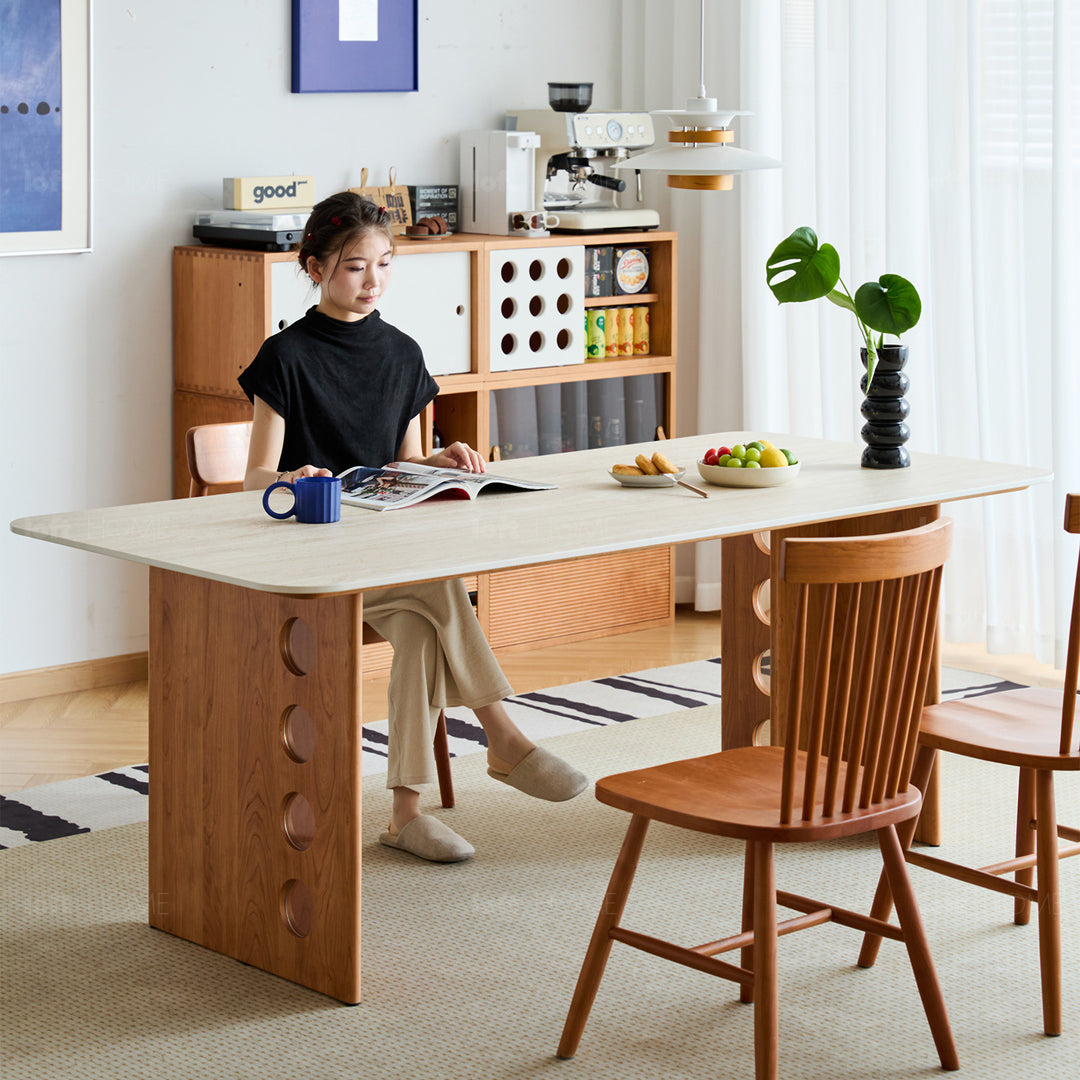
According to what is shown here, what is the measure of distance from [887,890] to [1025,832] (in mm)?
340

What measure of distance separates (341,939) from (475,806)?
1013 millimetres

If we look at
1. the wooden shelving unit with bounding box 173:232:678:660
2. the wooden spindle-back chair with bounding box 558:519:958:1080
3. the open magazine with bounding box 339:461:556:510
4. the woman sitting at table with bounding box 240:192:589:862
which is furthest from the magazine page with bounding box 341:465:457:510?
the wooden shelving unit with bounding box 173:232:678:660

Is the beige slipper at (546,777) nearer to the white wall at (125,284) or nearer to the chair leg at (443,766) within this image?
the chair leg at (443,766)

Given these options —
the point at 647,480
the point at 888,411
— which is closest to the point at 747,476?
the point at 647,480

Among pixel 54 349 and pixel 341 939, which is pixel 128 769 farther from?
pixel 341 939

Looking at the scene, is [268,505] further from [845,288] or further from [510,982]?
[845,288]

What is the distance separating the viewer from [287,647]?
2.78m

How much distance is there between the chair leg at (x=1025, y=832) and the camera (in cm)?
302

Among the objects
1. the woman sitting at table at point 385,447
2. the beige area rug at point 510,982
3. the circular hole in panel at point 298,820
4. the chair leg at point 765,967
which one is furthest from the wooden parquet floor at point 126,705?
the chair leg at point 765,967

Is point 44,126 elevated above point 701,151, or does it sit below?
above

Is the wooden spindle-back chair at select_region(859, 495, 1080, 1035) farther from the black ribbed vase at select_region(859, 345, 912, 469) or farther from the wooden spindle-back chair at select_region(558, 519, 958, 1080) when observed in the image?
the black ribbed vase at select_region(859, 345, 912, 469)

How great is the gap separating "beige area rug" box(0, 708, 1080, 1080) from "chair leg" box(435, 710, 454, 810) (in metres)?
0.10

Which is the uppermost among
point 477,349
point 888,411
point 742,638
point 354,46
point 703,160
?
point 354,46

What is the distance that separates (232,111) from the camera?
4.70m
